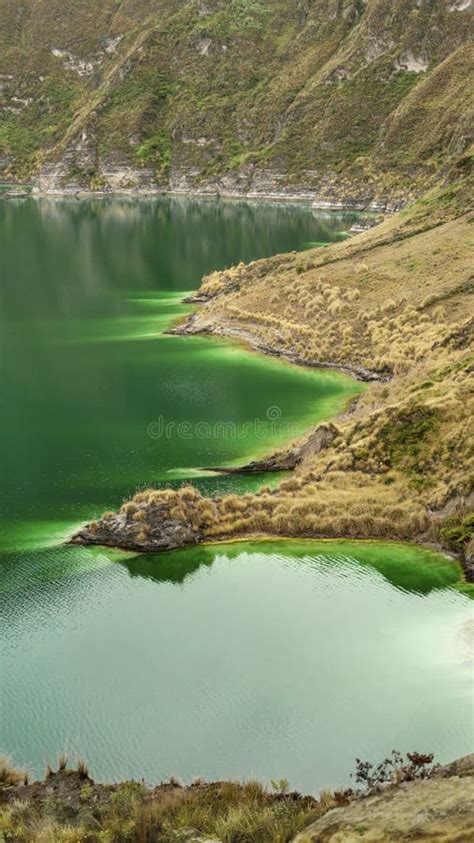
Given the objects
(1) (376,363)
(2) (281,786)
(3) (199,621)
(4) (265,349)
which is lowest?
(3) (199,621)

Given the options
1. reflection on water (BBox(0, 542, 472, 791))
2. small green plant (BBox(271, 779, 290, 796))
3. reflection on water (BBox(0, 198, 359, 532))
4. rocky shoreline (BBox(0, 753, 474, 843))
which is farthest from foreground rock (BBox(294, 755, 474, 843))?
reflection on water (BBox(0, 198, 359, 532))

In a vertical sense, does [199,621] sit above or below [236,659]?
below

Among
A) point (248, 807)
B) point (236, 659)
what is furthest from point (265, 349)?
point (248, 807)

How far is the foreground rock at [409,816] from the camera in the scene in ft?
49.4

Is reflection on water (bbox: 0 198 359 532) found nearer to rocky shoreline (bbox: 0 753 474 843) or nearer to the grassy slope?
the grassy slope

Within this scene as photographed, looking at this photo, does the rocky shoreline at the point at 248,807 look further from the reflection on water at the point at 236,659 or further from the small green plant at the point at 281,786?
the reflection on water at the point at 236,659

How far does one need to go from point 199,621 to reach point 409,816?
16.1 meters

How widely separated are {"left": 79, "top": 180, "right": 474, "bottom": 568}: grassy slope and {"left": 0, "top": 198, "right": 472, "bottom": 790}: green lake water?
78.2 inches

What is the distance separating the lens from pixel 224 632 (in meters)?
30.3

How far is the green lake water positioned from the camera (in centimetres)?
2425

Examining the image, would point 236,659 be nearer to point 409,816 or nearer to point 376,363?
point 409,816

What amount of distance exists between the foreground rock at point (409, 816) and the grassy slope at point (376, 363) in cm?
1914

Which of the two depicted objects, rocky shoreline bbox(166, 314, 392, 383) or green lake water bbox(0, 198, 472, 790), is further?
rocky shoreline bbox(166, 314, 392, 383)

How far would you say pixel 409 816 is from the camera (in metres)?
15.9
